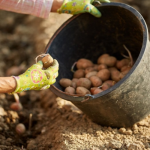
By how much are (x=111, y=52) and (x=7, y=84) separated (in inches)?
41.7

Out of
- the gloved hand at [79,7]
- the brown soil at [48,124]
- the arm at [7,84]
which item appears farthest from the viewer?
the gloved hand at [79,7]

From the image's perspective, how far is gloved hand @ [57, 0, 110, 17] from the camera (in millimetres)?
1762

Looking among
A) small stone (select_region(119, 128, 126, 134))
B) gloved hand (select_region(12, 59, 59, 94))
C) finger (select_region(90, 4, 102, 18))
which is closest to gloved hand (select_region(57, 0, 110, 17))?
finger (select_region(90, 4, 102, 18))

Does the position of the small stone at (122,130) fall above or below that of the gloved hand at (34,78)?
below

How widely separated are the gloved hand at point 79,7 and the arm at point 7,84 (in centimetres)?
70

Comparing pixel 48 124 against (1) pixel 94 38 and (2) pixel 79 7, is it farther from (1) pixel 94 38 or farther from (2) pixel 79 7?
(2) pixel 79 7

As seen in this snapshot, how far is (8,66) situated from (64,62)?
117 cm

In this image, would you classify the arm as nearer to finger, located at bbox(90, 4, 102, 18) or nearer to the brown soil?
the brown soil

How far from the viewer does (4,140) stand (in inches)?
Result: 70.9

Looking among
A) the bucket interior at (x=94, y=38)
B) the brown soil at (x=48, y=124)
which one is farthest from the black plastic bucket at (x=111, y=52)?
the brown soil at (x=48, y=124)

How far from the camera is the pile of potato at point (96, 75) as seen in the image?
177cm

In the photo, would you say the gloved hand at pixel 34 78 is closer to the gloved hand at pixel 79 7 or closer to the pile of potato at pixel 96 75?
the pile of potato at pixel 96 75

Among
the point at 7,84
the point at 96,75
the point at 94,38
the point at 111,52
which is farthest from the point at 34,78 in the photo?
the point at 111,52

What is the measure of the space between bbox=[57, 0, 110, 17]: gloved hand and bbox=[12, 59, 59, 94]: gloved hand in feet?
1.73
